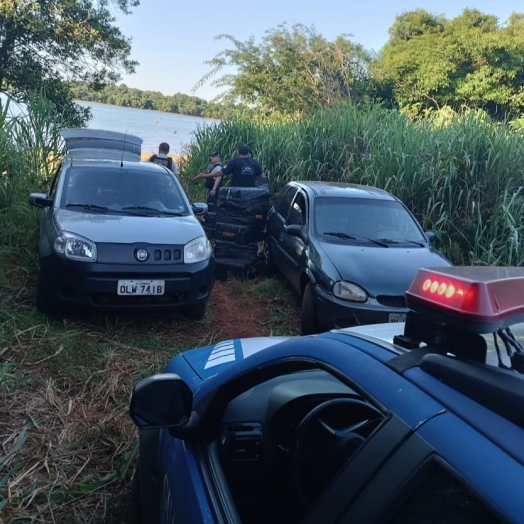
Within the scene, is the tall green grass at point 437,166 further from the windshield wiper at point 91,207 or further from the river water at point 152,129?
the windshield wiper at point 91,207

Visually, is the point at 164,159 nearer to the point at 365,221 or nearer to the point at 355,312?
the point at 365,221

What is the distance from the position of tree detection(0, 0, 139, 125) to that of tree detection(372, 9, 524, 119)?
13.3 m

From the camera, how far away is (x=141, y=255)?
197 inches

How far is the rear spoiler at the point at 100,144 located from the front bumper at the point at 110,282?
2.92m

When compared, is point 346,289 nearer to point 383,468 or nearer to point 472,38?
point 383,468

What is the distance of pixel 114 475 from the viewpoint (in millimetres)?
3023

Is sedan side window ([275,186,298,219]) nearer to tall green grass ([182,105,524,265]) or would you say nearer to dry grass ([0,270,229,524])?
tall green grass ([182,105,524,265])

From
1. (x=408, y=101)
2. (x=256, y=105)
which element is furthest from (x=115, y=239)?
(x=408, y=101)

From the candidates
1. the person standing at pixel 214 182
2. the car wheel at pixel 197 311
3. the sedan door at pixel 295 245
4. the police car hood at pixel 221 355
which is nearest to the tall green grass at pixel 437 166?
the person standing at pixel 214 182

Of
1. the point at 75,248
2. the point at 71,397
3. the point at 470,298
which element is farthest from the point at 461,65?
the point at 470,298

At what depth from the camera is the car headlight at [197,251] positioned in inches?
206

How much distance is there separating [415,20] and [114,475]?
94.4 ft

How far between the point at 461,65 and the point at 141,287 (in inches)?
964

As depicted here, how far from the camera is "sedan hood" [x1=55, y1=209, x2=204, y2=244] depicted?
5.04 meters
